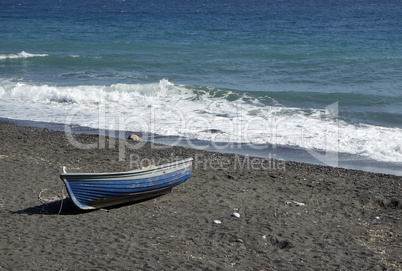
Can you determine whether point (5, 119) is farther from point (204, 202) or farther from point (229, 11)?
point (229, 11)

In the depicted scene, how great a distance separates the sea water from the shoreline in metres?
0.36

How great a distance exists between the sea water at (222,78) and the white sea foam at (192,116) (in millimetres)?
44

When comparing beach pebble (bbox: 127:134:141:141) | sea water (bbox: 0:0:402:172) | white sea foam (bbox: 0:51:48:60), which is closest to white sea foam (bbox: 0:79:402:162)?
sea water (bbox: 0:0:402:172)

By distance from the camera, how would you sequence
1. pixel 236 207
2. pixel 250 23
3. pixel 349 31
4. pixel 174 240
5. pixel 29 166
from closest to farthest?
pixel 174 240
pixel 236 207
pixel 29 166
pixel 349 31
pixel 250 23

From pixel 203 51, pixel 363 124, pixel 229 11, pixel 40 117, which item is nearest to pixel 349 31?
pixel 203 51

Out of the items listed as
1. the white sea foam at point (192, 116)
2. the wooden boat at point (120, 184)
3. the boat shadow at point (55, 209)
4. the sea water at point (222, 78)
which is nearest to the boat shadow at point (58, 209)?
the boat shadow at point (55, 209)

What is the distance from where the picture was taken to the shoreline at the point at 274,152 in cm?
1303

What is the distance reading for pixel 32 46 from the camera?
36.6 metres

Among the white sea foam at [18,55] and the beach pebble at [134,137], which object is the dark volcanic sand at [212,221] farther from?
the white sea foam at [18,55]

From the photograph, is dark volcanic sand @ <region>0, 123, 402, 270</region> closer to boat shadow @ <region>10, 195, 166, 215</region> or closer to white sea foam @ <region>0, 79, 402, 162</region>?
boat shadow @ <region>10, 195, 166, 215</region>

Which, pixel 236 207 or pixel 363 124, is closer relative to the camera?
pixel 236 207

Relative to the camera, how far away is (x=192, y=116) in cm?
1822

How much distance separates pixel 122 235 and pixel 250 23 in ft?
138

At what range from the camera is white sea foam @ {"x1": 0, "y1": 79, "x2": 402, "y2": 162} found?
49.7ft
